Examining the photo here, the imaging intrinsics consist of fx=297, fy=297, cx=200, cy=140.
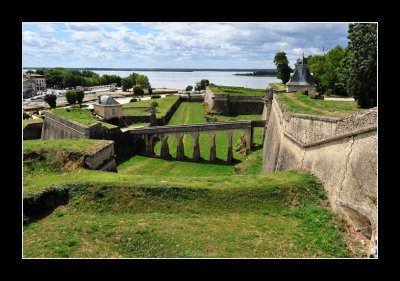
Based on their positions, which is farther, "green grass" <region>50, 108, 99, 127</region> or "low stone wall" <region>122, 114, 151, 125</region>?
"low stone wall" <region>122, 114, 151, 125</region>

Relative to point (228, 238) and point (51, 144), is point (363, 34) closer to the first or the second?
point (228, 238)

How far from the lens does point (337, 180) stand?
36.8 feet

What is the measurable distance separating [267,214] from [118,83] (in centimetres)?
9603

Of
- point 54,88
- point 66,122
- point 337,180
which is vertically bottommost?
point 337,180

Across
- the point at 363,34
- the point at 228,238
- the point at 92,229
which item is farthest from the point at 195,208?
the point at 363,34

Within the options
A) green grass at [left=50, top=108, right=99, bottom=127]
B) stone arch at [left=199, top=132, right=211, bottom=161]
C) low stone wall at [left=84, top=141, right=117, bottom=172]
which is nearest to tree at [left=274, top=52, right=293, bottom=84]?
stone arch at [left=199, top=132, right=211, bottom=161]

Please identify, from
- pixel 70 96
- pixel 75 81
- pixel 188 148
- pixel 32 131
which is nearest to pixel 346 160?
pixel 188 148

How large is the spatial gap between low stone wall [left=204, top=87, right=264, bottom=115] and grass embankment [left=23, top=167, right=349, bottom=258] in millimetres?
29854

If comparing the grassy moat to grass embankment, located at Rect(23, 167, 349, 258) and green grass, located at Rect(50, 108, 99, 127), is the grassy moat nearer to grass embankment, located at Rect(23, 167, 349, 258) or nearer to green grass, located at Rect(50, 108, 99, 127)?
grass embankment, located at Rect(23, 167, 349, 258)

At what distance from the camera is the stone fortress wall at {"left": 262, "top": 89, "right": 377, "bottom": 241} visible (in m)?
9.42

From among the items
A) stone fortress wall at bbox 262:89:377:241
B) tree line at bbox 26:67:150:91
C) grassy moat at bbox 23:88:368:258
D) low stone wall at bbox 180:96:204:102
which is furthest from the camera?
tree line at bbox 26:67:150:91

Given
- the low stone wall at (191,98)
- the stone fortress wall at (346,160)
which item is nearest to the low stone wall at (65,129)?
the stone fortress wall at (346,160)

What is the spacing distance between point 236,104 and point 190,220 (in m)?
34.4

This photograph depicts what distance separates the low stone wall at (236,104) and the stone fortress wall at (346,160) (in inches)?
1070
